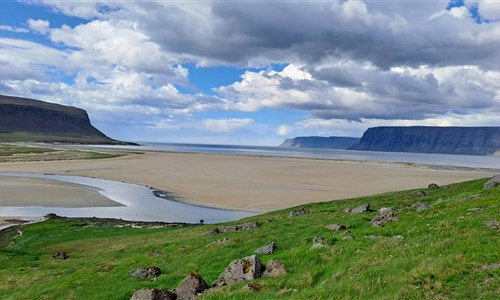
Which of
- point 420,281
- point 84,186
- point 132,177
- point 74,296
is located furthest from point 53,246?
point 132,177

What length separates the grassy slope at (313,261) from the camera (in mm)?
13320

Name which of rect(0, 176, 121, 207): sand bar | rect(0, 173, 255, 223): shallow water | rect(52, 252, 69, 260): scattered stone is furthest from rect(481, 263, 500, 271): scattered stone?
rect(0, 176, 121, 207): sand bar

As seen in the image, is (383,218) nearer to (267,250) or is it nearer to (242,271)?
(267,250)

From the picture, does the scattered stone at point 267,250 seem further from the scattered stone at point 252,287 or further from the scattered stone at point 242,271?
the scattered stone at point 252,287

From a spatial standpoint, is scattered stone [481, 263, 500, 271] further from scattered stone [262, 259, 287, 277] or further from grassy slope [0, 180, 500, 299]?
scattered stone [262, 259, 287, 277]

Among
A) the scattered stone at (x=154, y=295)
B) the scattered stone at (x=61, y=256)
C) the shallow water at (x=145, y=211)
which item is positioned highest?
the scattered stone at (x=154, y=295)

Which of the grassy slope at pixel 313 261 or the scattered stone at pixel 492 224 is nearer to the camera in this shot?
the grassy slope at pixel 313 261

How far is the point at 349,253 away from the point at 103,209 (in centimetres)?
4862

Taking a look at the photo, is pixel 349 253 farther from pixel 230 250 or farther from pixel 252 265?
pixel 230 250

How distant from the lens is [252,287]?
15500mm

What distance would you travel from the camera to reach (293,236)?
87.2ft

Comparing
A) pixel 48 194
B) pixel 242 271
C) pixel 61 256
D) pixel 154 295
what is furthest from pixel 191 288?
pixel 48 194

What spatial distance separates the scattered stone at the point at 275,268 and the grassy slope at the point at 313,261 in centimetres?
39

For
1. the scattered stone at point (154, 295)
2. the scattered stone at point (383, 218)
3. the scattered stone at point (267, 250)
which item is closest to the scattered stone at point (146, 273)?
the scattered stone at point (154, 295)
